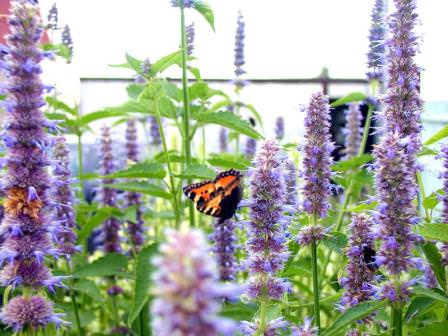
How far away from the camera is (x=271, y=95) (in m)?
11.5

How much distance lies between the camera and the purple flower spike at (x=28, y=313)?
2316 mm

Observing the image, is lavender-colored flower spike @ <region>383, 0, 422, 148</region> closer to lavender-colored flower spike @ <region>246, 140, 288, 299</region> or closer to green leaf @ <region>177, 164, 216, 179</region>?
lavender-colored flower spike @ <region>246, 140, 288, 299</region>

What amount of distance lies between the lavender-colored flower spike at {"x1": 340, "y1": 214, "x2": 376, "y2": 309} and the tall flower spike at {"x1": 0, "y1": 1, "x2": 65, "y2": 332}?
1176 millimetres

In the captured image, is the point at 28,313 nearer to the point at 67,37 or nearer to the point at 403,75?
the point at 403,75

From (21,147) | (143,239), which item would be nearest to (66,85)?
(143,239)

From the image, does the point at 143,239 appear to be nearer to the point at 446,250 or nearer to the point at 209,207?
the point at 209,207

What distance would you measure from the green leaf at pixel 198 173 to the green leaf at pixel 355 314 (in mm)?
1120

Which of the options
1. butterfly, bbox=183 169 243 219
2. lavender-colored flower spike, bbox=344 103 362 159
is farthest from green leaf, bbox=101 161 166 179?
lavender-colored flower spike, bbox=344 103 362 159

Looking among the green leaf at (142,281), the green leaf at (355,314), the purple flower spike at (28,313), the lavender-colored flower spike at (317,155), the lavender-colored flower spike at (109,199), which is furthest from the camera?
the lavender-colored flower spike at (109,199)

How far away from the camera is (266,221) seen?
2289mm

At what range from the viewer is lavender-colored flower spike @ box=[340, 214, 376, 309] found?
2.41 m

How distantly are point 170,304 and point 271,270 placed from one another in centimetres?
144

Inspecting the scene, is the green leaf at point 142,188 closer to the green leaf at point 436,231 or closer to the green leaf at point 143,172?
the green leaf at point 143,172

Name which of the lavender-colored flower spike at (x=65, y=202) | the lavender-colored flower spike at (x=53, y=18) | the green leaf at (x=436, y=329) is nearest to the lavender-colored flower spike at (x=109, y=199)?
the lavender-colored flower spike at (x=65, y=202)
